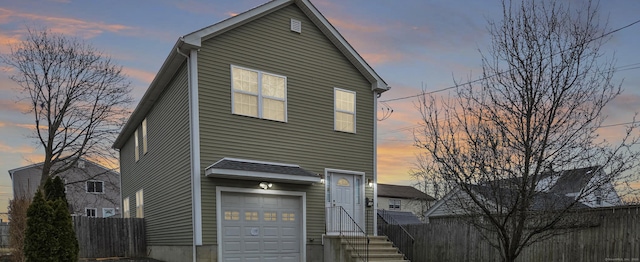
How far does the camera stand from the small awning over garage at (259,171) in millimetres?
10469

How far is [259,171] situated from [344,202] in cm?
335

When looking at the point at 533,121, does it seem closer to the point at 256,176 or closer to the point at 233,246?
the point at 256,176

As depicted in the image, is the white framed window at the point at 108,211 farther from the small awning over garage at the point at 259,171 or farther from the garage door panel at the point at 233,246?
the small awning over garage at the point at 259,171

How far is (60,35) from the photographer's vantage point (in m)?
22.1

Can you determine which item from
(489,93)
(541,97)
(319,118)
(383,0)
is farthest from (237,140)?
(541,97)

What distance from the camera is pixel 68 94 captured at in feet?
74.4

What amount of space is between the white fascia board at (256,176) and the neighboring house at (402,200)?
30.3 m

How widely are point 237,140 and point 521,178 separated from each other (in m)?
7.28

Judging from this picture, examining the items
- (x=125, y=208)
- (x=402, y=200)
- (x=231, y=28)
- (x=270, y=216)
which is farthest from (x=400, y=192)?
(x=231, y=28)

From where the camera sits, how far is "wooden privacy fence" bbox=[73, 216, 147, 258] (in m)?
13.7

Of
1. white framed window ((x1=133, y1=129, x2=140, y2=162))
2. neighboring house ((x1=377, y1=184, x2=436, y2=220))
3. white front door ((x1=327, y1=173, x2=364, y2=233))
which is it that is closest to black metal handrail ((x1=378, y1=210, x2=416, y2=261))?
white front door ((x1=327, y1=173, x2=364, y2=233))

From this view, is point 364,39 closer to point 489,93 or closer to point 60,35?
point 489,93

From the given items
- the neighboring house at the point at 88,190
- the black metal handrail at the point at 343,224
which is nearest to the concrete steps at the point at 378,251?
the black metal handrail at the point at 343,224

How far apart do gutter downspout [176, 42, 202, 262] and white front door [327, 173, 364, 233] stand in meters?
3.93
